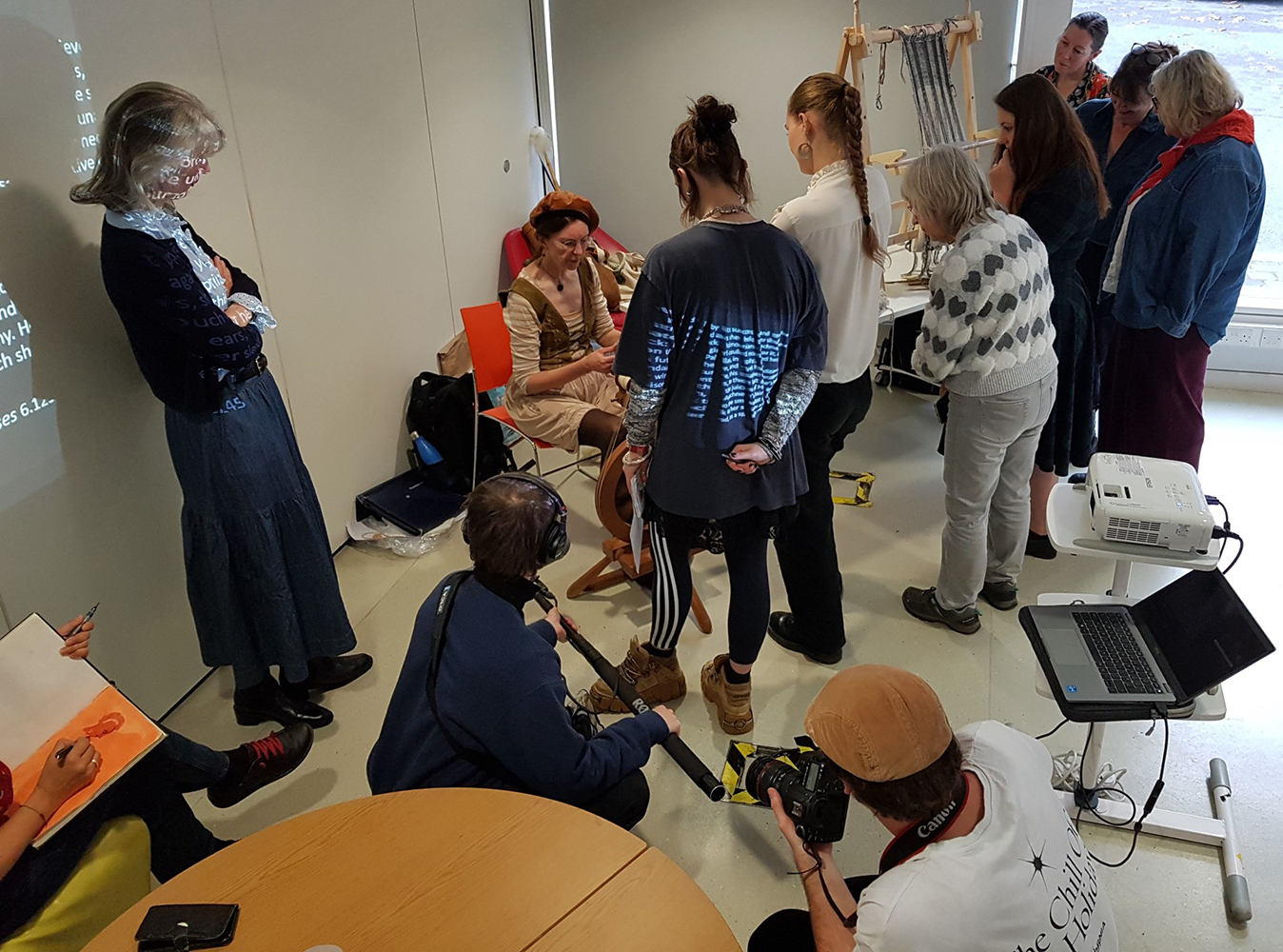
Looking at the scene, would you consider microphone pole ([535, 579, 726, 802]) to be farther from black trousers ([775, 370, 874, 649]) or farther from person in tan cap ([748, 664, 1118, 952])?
black trousers ([775, 370, 874, 649])

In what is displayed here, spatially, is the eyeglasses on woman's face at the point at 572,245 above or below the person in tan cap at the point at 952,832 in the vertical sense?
above

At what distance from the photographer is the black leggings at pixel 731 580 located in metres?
2.15

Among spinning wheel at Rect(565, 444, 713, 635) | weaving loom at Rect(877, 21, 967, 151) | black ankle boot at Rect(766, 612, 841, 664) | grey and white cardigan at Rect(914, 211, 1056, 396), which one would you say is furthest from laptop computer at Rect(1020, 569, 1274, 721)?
weaving loom at Rect(877, 21, 967, 151)

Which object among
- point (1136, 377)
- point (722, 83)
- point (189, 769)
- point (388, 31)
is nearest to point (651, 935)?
point (189, 769)

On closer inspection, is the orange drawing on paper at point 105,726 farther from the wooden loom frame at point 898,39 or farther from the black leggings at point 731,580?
the wooden loom frame at point 898,39

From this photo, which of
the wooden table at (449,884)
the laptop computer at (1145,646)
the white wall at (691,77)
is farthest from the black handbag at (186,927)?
the white wall at (691,77)

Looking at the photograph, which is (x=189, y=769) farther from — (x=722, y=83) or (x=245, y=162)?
(x=722, y=83)

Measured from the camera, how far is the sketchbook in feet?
5.00

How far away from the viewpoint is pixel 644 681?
2.50 meters

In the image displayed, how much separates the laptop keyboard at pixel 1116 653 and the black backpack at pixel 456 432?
2329 millimetres

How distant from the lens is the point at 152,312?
6.34 ft

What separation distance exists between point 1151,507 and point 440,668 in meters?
1.43

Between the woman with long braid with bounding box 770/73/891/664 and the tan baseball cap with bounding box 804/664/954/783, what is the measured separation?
3.41 ft

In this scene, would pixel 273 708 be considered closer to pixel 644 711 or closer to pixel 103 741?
pixel 103 741
